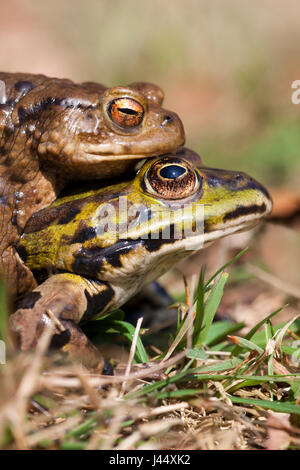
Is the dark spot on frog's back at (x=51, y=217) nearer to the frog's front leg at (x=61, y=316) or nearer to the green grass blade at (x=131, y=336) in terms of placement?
the frog's front leg at (x=61, y=316)

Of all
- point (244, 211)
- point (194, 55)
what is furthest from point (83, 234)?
point (194, 55)

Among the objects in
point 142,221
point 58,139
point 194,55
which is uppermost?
point 194,55

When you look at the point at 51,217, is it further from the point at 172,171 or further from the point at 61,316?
the point at 172,171

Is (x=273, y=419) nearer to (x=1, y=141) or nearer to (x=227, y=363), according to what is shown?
(x=227, y=363)

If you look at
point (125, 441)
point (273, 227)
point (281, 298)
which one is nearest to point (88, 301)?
point (125, 441)

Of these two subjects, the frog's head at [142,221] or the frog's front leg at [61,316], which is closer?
the frog's front leg at [61,316]

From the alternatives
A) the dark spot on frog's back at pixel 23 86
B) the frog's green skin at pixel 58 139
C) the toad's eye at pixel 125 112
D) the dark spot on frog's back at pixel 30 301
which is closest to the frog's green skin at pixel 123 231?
the dark spot on frog's back at pixel 30 301

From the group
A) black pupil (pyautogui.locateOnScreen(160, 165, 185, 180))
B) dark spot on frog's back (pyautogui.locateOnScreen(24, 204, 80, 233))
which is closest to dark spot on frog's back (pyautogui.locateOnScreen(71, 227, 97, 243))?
dark spot on frog's back (pyautogui.locateOnScreen(24, 204, 80, 233))
